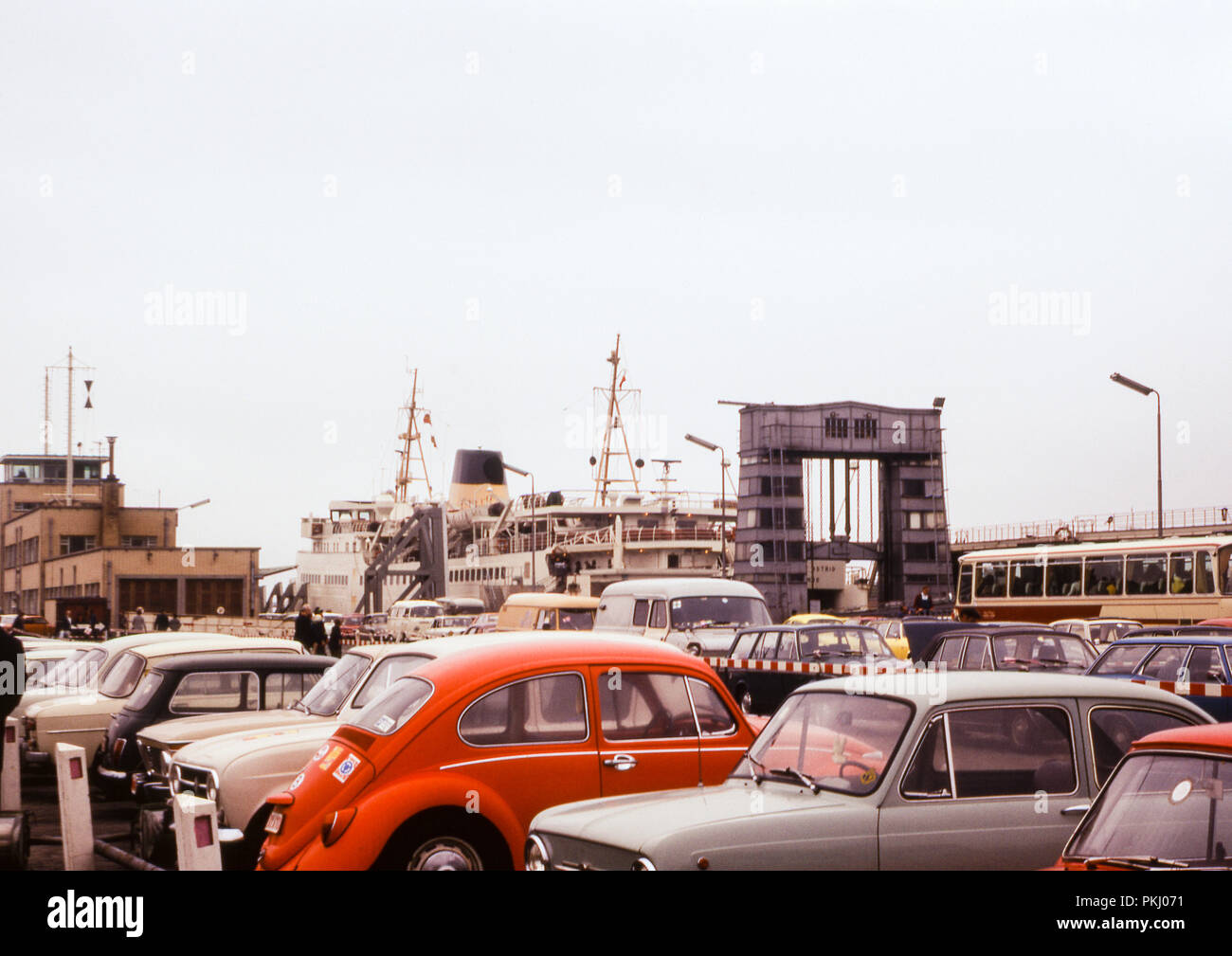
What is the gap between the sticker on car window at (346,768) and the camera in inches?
281

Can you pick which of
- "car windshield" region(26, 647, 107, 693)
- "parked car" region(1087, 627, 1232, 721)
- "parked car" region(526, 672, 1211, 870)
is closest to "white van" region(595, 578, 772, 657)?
"parked car" region(1087, 627, 1232, 721)

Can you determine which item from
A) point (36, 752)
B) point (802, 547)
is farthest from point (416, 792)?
point (802, 547)

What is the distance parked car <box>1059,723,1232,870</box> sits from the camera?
175 inches

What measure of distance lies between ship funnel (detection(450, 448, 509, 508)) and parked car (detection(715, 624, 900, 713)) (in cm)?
6370

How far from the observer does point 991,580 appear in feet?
134

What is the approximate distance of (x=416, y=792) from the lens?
6.99 meters

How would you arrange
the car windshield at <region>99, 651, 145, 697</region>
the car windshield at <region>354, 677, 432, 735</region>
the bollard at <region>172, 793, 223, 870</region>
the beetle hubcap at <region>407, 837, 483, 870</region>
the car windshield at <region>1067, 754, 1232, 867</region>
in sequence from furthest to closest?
1. the car windshield at <region>99, 651, 145, 697</region>
2. the car windshield at <region>354, 677, 432, 735</region>
3. the beetle hubcap at <region>407, 837, 483, 870</region>
4. the bollard at <region>172, 793, 223, 870</region>
5. the car windshield at <region>1067, 754, 1232, 867</region>

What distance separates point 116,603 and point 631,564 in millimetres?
23192

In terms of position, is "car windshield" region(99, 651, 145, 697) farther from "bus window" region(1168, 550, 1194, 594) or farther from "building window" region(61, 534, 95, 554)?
"building window" region(61, 534, 95, 554)

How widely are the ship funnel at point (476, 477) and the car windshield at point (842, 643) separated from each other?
64.4 meters

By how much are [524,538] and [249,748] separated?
207ft

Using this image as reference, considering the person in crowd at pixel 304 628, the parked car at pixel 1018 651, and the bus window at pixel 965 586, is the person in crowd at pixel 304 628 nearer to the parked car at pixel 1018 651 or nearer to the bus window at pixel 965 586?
the parked car at pixel 1018 651

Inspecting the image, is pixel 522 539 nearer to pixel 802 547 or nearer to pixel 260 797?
pixel 802 547

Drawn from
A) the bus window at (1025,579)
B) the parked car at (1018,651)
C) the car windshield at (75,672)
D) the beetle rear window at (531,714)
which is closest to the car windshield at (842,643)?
the parked car at (1018,651)
